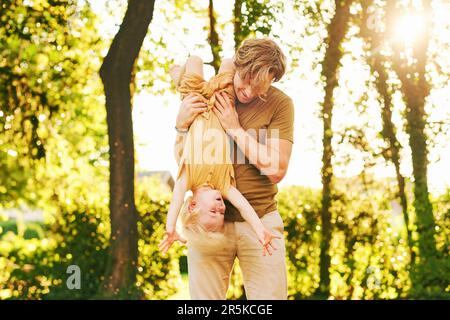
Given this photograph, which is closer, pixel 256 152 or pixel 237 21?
pixel 256 152

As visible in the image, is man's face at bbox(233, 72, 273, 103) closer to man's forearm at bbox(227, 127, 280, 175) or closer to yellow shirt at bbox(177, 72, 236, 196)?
yellow shirt at bbox(177, 72, 236, 196)

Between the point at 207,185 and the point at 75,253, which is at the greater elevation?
the point at 207,185

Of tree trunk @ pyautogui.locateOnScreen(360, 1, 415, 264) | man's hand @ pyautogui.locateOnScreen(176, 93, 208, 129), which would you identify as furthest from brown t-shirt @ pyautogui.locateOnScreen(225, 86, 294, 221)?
tree trunk @ pyautogui.locateOnScreen(360, 1, 415, 264)

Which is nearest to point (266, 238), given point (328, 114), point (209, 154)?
point (209, 154)

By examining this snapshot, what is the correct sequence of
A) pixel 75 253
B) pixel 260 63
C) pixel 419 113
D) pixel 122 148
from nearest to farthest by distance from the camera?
pixel 260 63, pixel 122 148, pixel 419 113, pixel 75 253

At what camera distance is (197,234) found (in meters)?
3.11

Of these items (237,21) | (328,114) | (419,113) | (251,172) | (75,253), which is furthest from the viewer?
(75,253)

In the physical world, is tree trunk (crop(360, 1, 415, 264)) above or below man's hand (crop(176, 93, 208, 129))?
above

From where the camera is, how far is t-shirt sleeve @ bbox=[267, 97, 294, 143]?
315 centimetres

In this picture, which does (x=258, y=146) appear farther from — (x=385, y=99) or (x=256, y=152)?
(x=385, y=99)

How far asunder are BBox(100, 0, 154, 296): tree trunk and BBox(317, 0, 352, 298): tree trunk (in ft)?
9.86

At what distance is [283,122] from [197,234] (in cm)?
71
